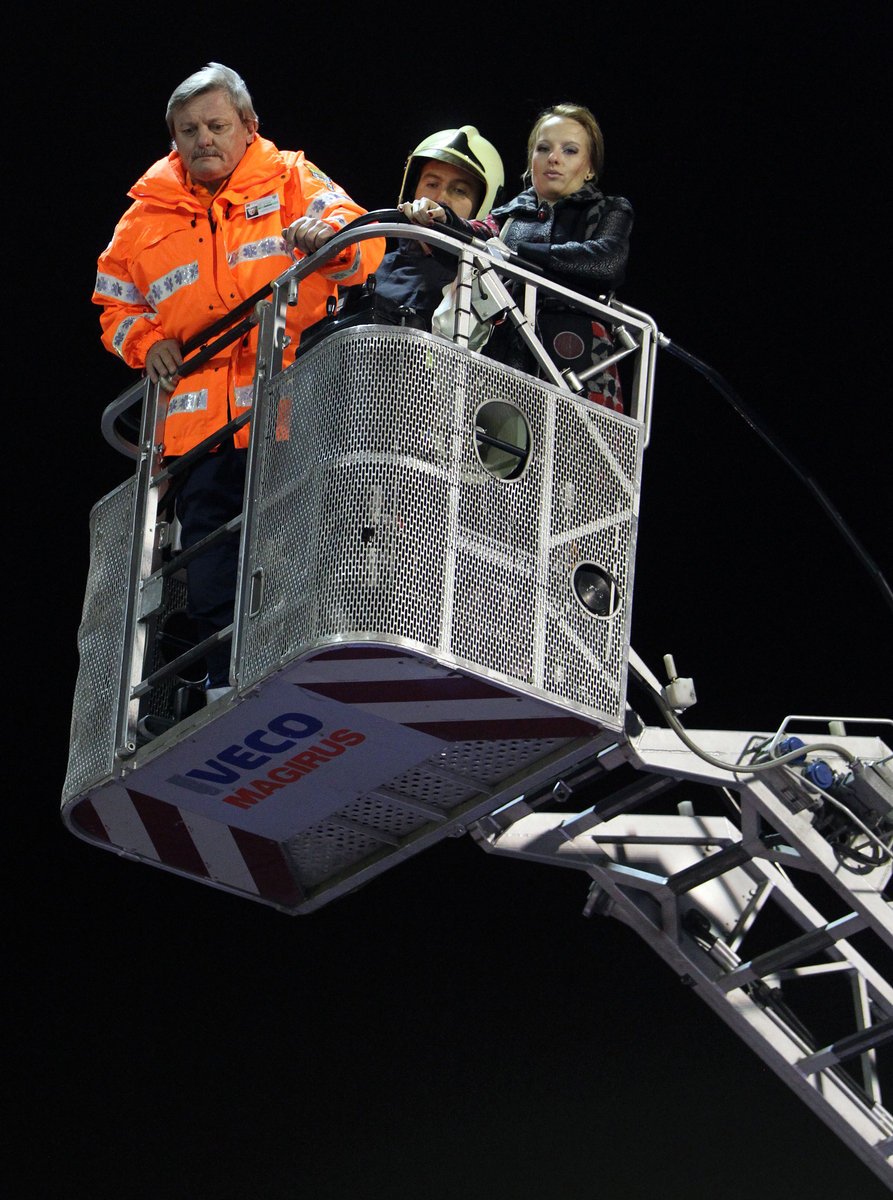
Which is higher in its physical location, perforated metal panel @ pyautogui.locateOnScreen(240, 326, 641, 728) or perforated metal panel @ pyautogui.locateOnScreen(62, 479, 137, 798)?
perforated metal panel @ pyautogui.locateOnScreen(240, 326, 641, 728)

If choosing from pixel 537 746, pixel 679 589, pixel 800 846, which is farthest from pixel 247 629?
pixel 679 589

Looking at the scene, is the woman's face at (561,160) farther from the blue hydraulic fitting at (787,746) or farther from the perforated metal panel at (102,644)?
the blue hydraulic fitting at (787,746)

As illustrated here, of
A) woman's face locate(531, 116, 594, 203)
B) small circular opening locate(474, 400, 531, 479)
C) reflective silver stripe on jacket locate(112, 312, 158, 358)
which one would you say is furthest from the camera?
reflective silver stripe on jacket locate(112, 312, 158, 358)

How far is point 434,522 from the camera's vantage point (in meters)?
5.10

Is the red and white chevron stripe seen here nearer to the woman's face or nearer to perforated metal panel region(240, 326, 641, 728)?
perforated metal panel region(240, 326, 641, 728)

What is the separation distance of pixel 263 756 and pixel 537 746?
2.49ft

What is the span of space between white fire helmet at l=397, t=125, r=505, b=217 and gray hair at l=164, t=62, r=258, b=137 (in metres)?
0.54

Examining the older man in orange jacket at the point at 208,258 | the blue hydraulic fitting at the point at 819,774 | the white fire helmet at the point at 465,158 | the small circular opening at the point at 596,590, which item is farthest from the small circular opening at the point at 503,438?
the blue hydraulic fitting at the point at 819,774

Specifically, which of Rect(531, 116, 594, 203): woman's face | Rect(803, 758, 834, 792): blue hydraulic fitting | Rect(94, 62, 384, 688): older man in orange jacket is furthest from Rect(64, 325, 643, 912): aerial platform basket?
Rect(531, 116, 594, 203): woman's face

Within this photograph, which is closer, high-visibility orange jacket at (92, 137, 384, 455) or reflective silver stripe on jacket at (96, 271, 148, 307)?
high-visibility orange jacket at (92, 137, 384, 455)

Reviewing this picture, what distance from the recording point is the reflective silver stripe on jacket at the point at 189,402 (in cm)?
610

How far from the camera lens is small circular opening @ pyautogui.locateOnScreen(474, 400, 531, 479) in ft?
17.5

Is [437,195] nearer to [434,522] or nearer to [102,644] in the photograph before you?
[434,522]

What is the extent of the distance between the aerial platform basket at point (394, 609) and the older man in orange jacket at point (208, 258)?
259mm
